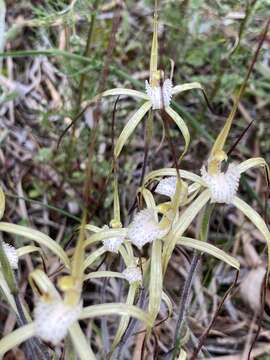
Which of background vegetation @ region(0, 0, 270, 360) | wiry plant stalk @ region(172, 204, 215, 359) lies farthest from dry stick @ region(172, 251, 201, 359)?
background vegetation @ region(0, 0, 270, 360)

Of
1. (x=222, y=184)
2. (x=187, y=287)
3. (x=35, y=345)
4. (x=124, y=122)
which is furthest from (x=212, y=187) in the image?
(x=124, y=122)

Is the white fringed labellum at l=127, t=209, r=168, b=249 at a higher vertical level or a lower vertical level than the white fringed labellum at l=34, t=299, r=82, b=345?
higher

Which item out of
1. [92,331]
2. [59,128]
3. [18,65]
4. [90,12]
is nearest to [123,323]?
[92,331]

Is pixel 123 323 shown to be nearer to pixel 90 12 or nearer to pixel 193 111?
pixel 90 12

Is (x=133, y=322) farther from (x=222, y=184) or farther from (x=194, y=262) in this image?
(x=222, y=184)

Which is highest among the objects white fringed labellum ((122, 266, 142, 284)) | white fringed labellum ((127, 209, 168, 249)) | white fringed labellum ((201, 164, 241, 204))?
white fringed labellum ((201, 164, 241, 204))

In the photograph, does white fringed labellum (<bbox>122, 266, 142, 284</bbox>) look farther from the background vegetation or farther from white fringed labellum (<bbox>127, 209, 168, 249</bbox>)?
the background vegetation

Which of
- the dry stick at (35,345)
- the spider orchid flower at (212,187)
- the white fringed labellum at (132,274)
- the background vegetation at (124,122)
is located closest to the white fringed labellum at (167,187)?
the spider orchid flower at (212,187)
